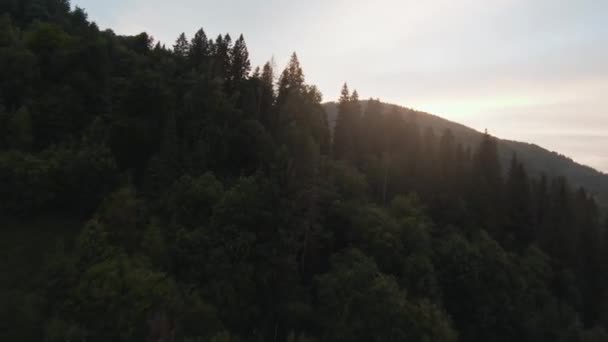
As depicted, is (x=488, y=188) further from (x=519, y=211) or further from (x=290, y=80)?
(x=290, y=80)

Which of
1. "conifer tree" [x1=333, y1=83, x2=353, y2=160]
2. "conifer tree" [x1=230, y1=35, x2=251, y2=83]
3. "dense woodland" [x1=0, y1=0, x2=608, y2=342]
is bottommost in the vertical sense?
"dense woodland" [x1=0, y1=0, x2=608, y2=342]

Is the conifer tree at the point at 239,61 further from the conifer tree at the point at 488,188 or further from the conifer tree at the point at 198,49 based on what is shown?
the conifer tree at the point at 488,188

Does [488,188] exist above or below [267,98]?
below

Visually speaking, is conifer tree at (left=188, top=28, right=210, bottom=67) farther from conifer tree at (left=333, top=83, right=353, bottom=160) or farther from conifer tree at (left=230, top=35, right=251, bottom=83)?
conifer tree at (left=333, top=83, right=353, bottom=160)

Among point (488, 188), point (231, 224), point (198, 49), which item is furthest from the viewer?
point (488, 188)

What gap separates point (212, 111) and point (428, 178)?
38546 millimetres

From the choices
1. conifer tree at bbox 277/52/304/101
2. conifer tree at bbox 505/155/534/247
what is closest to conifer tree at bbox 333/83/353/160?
conifer tree at bbox 277/52/304/101

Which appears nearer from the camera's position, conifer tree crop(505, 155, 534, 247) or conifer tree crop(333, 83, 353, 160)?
conifer tree crop(505, 155, 534, 247)

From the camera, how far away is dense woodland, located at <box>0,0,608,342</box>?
84.8ft

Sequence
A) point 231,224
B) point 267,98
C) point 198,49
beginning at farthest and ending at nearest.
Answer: point 198,49, point 267,98, point 231,224

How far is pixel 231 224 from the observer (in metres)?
32.6

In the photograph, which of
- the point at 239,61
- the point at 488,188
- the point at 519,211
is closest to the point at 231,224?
the point at 239,61

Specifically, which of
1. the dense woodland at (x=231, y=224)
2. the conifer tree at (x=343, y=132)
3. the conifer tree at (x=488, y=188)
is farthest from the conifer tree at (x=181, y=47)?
the conifer tree at (x=488, y=188)

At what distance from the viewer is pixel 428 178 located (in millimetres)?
65312
